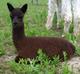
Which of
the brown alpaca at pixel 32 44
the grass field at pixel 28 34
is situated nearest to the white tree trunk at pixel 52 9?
the grass field at pixel 28 34

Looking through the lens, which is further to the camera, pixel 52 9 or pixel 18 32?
pixel 52 9

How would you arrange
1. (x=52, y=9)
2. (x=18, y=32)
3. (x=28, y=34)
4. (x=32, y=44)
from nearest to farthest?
(x=32, y=44), (x=18, y=32), (x=28, y=34), (x=52, y=9)

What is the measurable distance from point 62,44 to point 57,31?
2837mm

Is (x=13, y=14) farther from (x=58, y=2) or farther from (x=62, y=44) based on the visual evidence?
(x=58, y=2)

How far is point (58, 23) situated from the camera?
1030 centimetres

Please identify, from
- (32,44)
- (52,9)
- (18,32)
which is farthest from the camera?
(52,9)

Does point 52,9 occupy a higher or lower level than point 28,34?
higher

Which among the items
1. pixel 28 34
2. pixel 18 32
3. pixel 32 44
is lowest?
pixel 28 34

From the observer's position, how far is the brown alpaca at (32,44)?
688 cm

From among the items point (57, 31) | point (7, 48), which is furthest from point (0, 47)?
point (57, 31)

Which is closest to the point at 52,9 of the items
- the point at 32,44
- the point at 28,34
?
the point at 28,34

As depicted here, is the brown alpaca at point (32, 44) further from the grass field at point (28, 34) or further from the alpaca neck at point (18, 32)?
the grass field at point (28, 34)

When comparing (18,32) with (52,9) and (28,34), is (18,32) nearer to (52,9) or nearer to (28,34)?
(28,34)

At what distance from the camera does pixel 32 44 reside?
7.02 m
